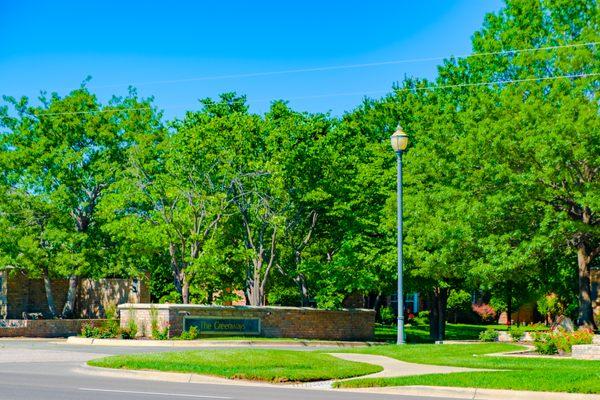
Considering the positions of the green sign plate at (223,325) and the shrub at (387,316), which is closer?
the green sign plate at (223,325)

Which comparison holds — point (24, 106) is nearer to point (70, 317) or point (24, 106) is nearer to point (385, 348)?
point (70, 317)

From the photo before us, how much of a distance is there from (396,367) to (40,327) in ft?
71.9

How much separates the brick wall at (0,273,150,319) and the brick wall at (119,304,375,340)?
30.9 ft

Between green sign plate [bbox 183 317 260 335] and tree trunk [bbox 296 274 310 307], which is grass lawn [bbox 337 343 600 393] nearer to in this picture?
green sign plate [bbox 183 317 260 335]

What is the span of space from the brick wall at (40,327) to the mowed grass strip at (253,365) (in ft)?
57.0

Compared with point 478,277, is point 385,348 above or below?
below

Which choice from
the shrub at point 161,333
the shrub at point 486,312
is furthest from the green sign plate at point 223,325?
the shrub at point 486,312

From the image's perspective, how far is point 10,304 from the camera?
43531 mm

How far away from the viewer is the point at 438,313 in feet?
145

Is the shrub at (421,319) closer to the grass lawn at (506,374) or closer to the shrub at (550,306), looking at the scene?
the shrub at (550,306)

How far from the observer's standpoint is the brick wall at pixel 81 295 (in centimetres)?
4381

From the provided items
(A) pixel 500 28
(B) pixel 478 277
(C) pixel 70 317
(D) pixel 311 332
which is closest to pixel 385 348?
(B) pixel 478 277

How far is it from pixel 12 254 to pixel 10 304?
16.7 feet

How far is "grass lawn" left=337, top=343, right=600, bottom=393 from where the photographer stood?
16088mm
